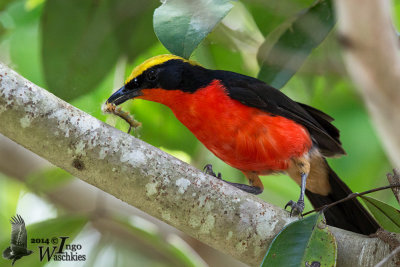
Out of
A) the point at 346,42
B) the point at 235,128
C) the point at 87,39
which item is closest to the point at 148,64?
the point at 87,39

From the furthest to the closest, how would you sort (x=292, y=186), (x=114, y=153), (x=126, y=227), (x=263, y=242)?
(x=292, y=186) → (x=126, y=227) → (x=263, y=242) → (x=114, y=153)

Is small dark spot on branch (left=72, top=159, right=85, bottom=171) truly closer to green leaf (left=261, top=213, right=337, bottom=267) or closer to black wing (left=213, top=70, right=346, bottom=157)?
green leaf (left=261, top=213, right=337, bottom=267)

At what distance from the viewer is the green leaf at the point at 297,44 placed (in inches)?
123

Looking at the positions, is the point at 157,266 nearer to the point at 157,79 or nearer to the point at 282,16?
the point at 157,79

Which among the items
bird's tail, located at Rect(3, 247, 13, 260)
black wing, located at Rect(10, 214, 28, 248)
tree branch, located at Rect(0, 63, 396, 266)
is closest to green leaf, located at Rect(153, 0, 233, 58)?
tree branch, located at Rect(0, 63, 396, 266)

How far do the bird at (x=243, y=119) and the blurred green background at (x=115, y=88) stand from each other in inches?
9.0

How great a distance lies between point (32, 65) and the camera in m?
3.68

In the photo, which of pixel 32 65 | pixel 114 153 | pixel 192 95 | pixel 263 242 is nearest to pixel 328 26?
pixel 192 95

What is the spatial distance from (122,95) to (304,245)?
1450mm

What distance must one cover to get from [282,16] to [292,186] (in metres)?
1.74

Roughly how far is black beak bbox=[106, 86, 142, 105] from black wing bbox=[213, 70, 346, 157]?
0.53 meters

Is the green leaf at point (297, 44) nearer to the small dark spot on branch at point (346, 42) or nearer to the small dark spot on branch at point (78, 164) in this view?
the small dark spot on branch at point (78, 164)

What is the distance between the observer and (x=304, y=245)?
2.29 metres

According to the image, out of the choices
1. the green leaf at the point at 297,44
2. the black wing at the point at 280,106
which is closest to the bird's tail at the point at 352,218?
the black wing at the point at 280,106
